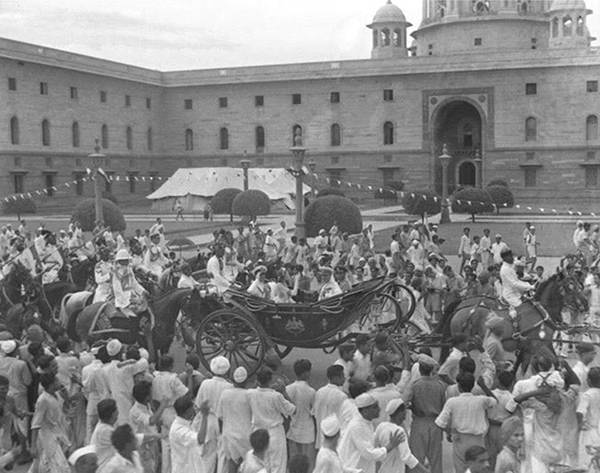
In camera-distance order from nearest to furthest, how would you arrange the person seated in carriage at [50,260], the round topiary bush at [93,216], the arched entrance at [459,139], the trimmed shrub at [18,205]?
the person seated in carriage at [50,260]
the round topiary bush at [93,216]
the trimmed shrub at [18,205]
the arched entrance at [459,139]

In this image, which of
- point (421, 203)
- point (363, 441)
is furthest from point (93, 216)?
point (363, 441)

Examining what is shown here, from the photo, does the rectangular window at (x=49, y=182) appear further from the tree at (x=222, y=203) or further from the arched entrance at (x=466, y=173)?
the arched entrance at (x=466, y=173)

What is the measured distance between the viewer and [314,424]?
7.38 m

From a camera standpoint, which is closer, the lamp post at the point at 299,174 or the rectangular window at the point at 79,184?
the lamp post at the point at 299,174

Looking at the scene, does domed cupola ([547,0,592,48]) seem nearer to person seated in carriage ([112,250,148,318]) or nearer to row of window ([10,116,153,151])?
row of window ([10,116,153,151])

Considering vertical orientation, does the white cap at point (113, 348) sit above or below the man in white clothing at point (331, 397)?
above

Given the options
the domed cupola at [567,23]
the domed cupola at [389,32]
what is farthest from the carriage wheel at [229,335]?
the domed cupola at [389,32]

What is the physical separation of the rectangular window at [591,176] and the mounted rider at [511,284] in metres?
42.6

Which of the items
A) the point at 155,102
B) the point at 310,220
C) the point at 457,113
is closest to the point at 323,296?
the point at 310,220

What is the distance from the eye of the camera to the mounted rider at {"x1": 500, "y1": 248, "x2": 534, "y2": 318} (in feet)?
34.1

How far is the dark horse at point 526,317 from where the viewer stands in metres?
9.64

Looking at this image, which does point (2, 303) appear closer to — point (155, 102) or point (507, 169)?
point (507, 169)

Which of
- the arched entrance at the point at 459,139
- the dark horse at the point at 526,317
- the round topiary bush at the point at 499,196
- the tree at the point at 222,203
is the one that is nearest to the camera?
the dark horse at the point at 526,317

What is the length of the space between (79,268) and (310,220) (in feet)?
49.8
